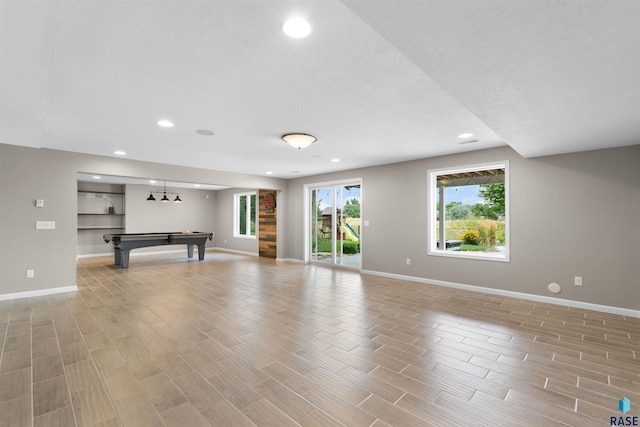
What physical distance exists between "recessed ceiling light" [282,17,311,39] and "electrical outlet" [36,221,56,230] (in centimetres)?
531

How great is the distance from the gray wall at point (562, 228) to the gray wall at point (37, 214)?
6.16 m

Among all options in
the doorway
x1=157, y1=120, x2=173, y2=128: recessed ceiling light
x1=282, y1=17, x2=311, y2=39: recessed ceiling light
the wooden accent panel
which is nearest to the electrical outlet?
x1=157, y1=120, x2=173, y2=128: recessed ceiling light

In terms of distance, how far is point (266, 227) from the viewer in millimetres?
9438

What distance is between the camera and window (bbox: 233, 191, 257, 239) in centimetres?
1070

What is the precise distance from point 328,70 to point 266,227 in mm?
7515

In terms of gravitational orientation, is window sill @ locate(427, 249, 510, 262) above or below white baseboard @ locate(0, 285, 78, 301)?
above

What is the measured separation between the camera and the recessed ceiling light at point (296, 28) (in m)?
1.73

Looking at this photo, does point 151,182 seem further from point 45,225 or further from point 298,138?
point 298,138

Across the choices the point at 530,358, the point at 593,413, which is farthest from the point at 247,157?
the point at 593,413

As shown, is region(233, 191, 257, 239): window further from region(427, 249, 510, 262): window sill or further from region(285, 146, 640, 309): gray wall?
region(427, 249, 510, 262): window sill

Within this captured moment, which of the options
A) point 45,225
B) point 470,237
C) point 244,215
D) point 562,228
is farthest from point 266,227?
point 562,228

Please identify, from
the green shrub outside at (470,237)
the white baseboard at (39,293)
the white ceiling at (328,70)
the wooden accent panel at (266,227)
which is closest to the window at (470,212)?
the green shrub outside at (470,237)

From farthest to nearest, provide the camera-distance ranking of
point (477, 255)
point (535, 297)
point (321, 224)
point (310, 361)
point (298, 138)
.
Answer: point (321, 224)
point (477, 255)
point (535, 297)
point (298, 138)
point (310, 361)

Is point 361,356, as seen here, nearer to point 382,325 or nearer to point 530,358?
point 382,325
